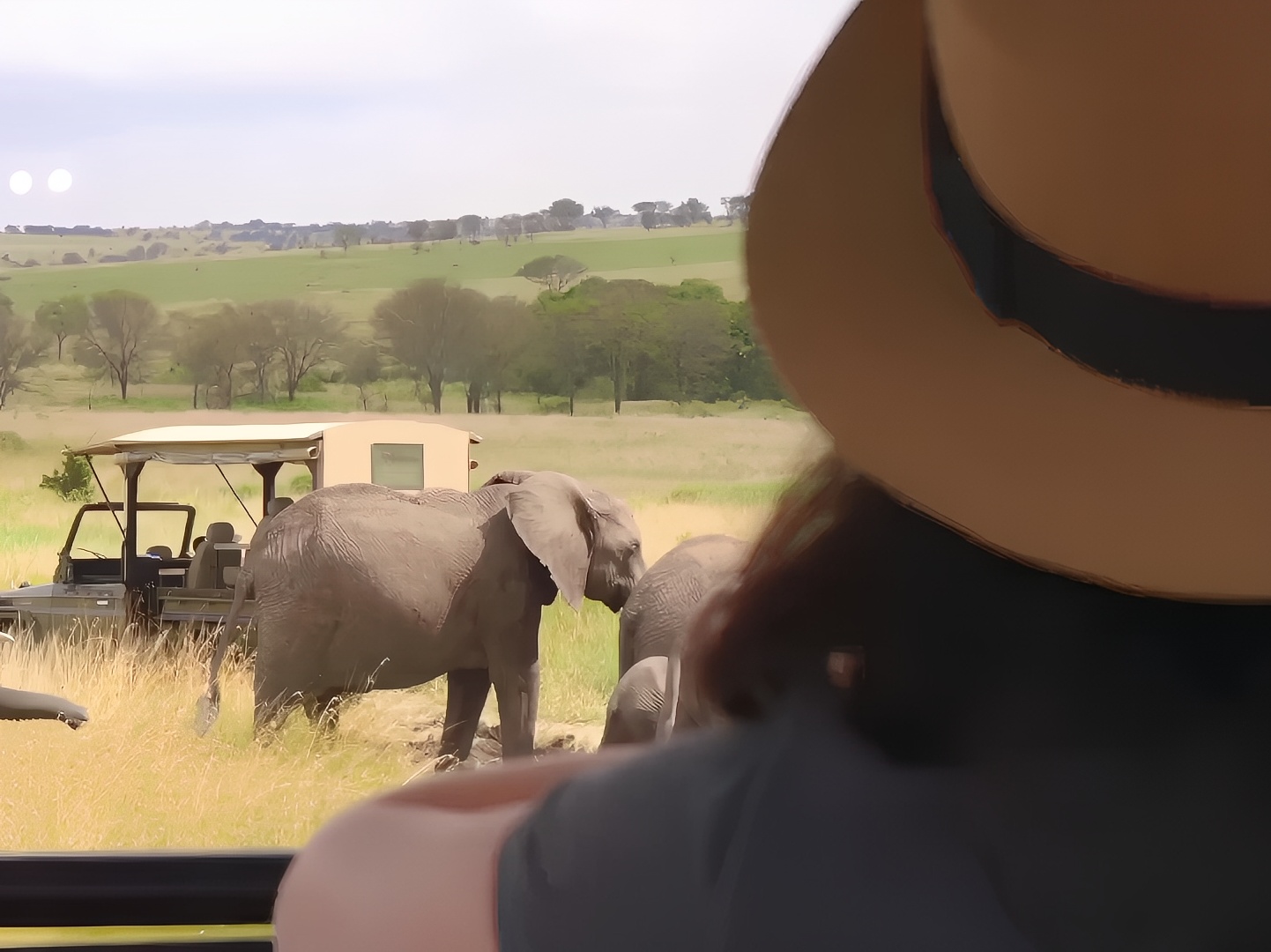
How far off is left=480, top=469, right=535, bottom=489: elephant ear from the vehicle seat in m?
0.78

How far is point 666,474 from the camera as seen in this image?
2.14 meters

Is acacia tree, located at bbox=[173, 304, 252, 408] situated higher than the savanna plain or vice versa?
acacia tree, located at bbox=[173, 304, 252, 408]

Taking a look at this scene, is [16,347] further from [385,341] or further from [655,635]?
[655,635]

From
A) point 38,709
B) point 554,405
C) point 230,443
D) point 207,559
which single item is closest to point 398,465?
point 230,443

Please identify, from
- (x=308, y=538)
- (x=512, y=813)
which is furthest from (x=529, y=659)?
(x=512, y=813)

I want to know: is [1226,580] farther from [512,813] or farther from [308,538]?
[308,538]

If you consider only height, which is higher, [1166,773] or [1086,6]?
[1086,6]

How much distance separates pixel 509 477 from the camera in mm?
3088

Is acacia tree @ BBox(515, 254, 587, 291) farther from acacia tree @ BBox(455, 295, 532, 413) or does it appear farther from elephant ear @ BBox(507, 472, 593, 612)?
elephant ear @ BBox(507, 472, 593, 612)

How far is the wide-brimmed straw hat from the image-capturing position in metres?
0.29

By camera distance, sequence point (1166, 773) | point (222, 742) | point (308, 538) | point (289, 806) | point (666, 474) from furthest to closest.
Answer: point (308, 538)
point (222, 742)
point (666, 474)
point (289, 806)
point (1166, 773)

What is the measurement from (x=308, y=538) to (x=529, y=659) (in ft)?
2.01

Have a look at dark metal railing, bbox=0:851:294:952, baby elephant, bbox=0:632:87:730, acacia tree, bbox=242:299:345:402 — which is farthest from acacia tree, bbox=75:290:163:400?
dark metal railing, bbox=0:851:294:952

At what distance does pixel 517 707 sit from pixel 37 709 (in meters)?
1.43
